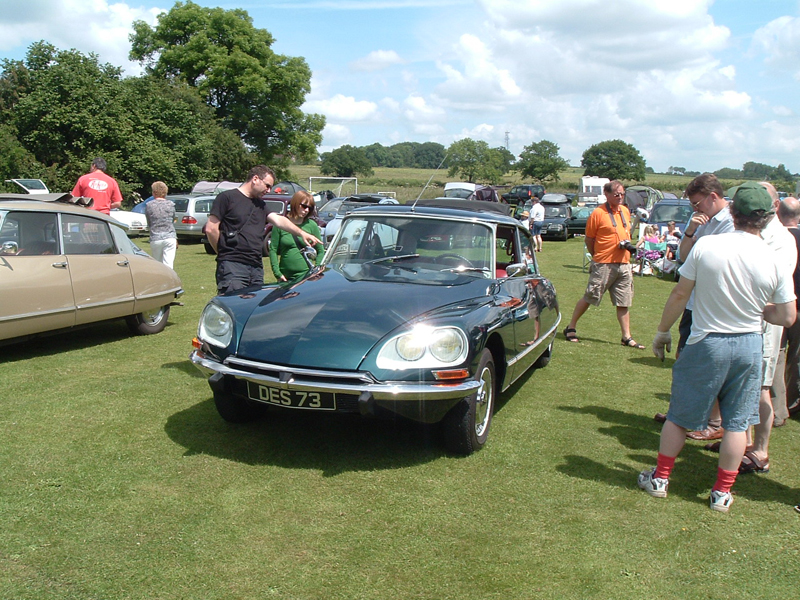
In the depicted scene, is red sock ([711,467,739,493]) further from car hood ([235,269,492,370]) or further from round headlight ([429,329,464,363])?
car hood ([235,269,492,370])

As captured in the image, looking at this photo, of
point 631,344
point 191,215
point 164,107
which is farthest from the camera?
point 164,107

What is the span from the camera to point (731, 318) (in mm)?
3670

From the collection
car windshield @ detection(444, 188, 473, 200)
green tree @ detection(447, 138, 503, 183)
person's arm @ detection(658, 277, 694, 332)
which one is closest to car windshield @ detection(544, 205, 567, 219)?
car windshield @ detection(444, 188, 473, 200)

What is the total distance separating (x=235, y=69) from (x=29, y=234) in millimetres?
40728

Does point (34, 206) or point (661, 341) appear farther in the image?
point (34, 206)

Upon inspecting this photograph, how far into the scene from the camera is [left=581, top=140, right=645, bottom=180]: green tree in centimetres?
10269

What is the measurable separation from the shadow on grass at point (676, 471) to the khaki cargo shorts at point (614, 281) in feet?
10.2

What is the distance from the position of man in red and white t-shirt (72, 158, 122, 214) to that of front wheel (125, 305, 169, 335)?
2.55 meters

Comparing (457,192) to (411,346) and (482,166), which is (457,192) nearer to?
(411,346)

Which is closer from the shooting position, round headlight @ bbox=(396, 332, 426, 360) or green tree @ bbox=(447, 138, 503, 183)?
round headlight @ bbox=(396, 332, 426, 360)

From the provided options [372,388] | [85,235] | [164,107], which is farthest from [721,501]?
[164,107]

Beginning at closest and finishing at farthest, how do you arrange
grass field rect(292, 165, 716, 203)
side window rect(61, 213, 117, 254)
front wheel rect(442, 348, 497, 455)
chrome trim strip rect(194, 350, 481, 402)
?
chrome trim strip rect(194, 350, 481, 402) → front wheel rect(442, 348, 497, 455) → side window rect(61, 213, 117, 254) → grass field rect(292, 165, 716, 203)

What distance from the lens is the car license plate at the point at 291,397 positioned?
3.99 meters

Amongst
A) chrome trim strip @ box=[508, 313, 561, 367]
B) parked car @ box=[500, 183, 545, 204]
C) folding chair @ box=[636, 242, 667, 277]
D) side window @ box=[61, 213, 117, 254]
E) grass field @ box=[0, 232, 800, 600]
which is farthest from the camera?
parked car @ box=[500, 183, 545, 204]
